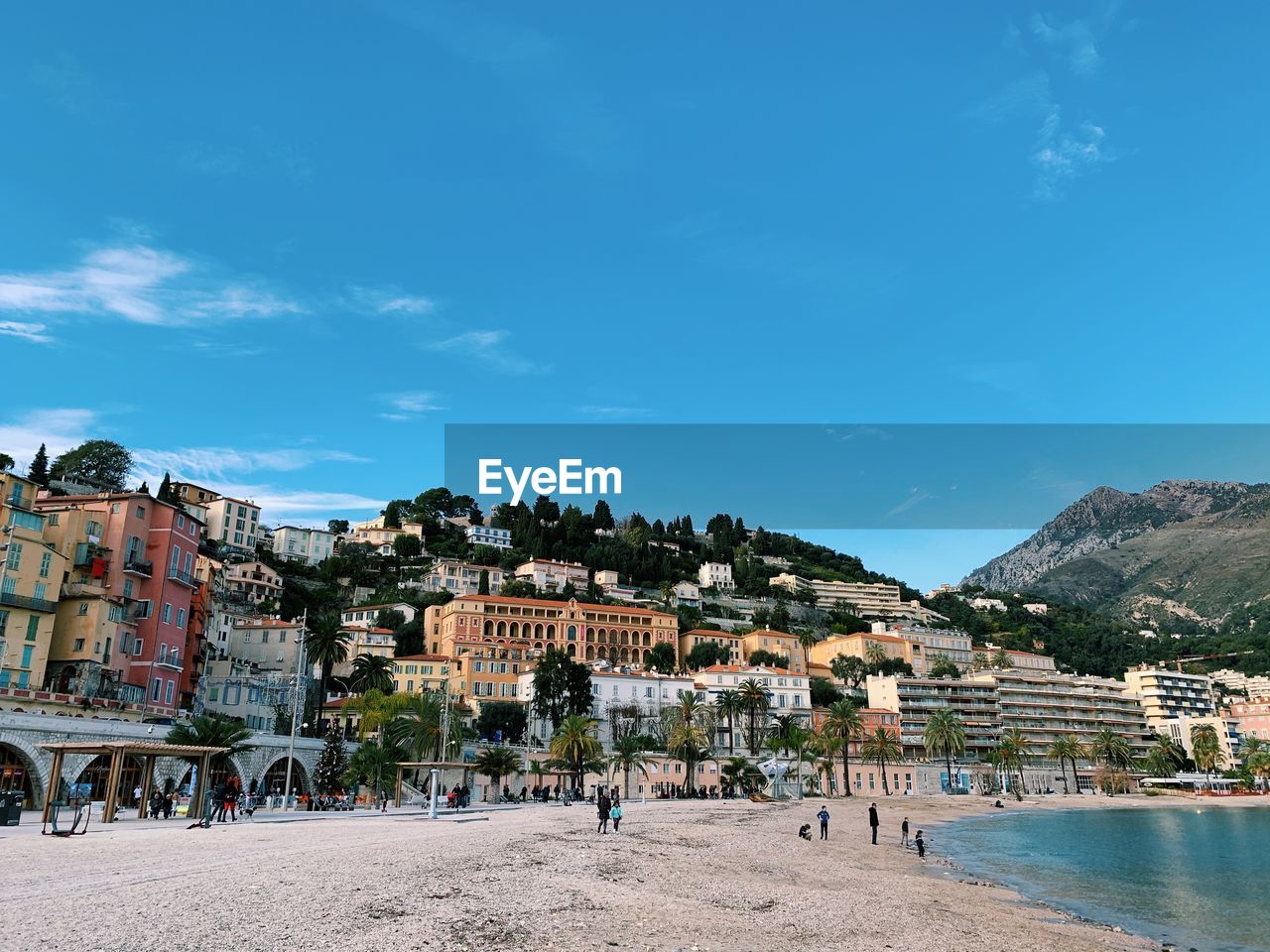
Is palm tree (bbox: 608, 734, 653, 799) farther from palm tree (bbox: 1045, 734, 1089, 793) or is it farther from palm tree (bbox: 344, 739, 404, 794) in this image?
palm tree (bbox: 1045, 734, 1089, 793)

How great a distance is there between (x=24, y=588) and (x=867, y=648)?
115 m

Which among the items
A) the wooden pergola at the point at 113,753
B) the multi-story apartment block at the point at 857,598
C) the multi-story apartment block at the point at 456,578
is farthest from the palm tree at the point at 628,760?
the multi-story apartment block at the point at 857,598

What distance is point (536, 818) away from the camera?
44.9m

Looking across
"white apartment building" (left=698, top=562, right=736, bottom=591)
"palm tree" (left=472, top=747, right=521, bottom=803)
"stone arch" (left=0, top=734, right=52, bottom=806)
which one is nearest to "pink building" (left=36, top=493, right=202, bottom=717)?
"stone arch" (left=0, top=734, right=52, bottom=806)

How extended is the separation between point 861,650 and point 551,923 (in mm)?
129888

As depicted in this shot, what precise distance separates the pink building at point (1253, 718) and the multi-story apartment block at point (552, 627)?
106818 millimetres

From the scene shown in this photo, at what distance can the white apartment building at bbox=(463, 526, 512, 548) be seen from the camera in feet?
593

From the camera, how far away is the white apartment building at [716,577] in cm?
17812

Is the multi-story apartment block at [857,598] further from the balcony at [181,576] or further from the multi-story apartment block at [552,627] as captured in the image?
the balcony at [181,576]

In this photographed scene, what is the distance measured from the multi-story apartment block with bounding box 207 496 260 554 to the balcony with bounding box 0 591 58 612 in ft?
318

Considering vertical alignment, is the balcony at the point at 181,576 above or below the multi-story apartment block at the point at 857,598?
below

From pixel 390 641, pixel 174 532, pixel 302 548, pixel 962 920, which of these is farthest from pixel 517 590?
pixel 962 920

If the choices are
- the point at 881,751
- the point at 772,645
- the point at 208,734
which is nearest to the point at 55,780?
the point at 208,734

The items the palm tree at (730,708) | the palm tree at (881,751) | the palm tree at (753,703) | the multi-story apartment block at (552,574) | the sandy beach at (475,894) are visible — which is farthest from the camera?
the multi-story apartment block at (552,574)
